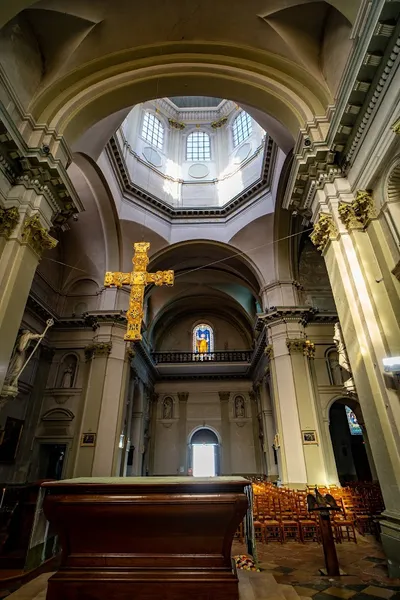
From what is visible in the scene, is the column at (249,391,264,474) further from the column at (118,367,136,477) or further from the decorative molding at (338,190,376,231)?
the decorative molding at (338,190,376,231)

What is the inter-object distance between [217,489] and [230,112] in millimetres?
19553

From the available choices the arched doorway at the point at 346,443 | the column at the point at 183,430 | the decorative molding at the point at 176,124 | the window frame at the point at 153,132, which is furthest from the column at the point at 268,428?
the decorative molding at the point at 176,124

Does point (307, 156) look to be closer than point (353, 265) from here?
No

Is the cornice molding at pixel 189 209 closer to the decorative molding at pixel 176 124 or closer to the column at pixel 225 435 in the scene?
the decorative molding at pixel 176 124

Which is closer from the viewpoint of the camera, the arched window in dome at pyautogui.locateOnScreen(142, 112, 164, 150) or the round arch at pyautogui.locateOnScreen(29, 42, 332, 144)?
the round arch at pyautogui.locateOnScreen(29, 42, 332, 144)

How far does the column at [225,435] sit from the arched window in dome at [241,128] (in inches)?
545

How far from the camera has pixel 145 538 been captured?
1878 millimetres

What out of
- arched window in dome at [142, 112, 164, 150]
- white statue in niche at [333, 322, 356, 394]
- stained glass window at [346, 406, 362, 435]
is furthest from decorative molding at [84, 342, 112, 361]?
stained glass window at [346, 406, 362, 435]

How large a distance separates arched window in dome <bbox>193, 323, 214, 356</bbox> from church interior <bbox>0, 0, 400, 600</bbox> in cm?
354

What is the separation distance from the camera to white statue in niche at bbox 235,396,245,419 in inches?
713

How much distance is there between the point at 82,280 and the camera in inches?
539

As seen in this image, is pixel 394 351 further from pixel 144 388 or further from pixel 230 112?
pixel 230 112

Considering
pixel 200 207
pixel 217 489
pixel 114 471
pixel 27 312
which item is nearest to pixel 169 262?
pixel 200 207

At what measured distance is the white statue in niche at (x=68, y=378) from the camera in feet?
40.4
